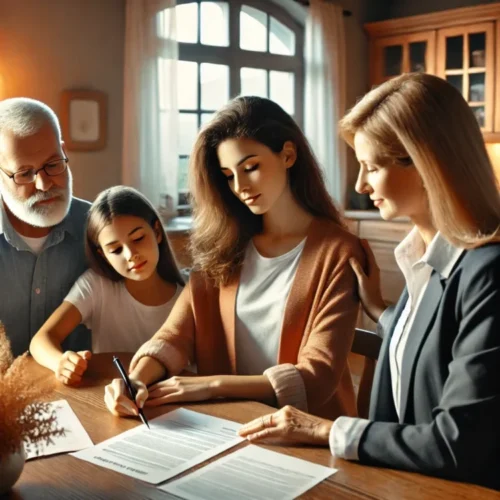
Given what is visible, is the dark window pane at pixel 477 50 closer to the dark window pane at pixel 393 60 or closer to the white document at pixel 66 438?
the dark window pane at pixel 393 60

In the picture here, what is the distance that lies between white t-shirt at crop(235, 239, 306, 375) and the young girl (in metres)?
0.34

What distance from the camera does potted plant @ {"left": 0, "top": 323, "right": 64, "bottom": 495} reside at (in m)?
1.07

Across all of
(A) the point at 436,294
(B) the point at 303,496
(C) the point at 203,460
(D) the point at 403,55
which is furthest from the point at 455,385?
(D) the point at 403,55

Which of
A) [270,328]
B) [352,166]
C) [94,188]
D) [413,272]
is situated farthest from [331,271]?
[352,166]

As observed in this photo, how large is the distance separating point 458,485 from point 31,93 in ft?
10.9

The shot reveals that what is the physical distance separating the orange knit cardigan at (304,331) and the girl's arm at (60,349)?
5.6 inches

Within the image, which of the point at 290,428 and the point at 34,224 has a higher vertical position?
the point at 34,224

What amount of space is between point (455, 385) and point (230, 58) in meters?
4.25

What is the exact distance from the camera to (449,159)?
1.27 m

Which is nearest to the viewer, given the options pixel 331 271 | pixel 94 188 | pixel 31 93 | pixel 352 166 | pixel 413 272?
pixel 413 272

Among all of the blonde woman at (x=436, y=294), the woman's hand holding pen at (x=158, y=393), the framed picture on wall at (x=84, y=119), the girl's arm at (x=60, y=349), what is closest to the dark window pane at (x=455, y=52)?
the framed picture on wall at (x=84, y=119)

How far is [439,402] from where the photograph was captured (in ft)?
4.21

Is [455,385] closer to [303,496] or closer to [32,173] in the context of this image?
[303,496]

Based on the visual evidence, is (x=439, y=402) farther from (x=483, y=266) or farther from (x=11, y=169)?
(x=11, y=169)
